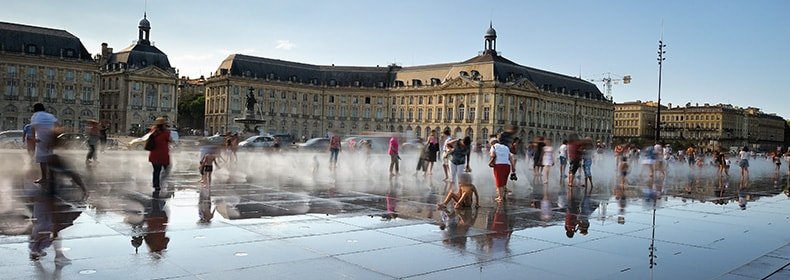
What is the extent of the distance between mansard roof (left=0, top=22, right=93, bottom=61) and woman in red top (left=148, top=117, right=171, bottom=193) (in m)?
93.2

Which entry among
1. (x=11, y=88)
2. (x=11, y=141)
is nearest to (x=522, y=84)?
(x=11, y=88)

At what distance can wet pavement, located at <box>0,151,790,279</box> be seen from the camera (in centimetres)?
707

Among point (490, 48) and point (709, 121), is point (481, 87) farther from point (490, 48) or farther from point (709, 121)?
point (709, 121)

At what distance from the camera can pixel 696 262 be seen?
8.22 metres

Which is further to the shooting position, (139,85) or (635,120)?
(635,120)

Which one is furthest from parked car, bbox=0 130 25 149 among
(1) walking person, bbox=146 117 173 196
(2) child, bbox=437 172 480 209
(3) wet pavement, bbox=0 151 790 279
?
(2) child, bbox=437 172 480 209

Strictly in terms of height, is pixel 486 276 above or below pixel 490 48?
below

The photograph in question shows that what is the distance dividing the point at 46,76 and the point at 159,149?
315 feet

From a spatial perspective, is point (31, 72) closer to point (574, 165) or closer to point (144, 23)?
point (144, 23)

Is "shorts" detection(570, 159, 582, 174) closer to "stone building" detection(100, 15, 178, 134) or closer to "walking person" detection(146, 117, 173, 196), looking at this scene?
"walking person" detection(146, 117, 173, 196)

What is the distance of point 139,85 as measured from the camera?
112375mm

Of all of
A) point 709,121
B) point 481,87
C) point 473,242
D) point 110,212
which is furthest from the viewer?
point 709,121

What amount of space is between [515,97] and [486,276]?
4856 inches

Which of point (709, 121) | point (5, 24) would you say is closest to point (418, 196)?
point (5, 24)
